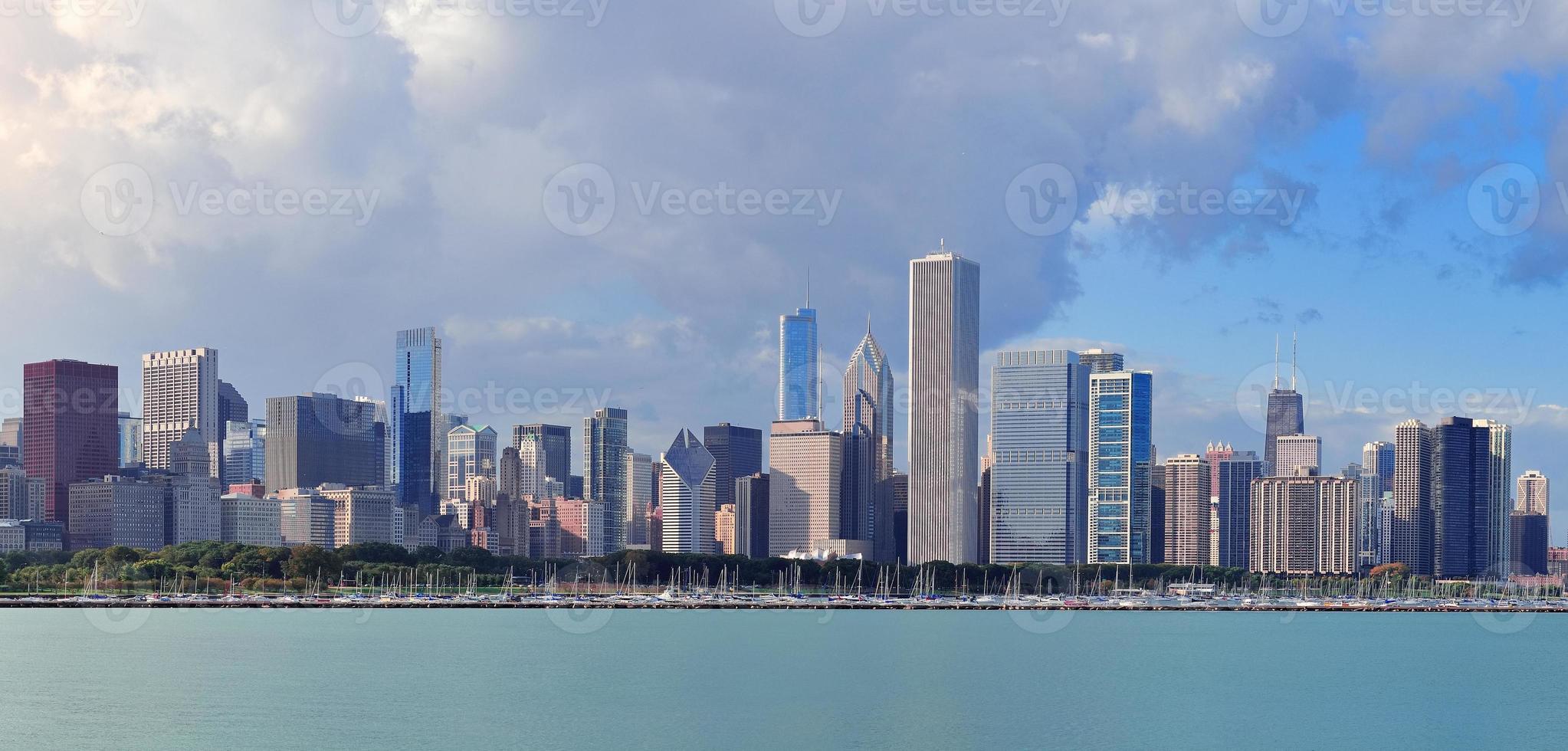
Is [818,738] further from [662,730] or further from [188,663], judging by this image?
[188,663]

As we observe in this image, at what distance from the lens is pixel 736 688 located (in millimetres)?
93125

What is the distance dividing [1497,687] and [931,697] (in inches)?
1456

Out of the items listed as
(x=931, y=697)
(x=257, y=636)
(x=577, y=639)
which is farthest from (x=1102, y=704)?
(x=257, y=636)

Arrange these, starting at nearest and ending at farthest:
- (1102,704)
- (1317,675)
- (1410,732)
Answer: (1410,732), (1102,704), (1317,675)

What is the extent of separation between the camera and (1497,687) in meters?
107

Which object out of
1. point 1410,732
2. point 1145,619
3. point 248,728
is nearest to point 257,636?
point 248,728

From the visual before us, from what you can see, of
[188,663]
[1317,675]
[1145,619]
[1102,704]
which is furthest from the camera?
[1145,619]

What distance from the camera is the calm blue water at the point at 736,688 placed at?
246ft

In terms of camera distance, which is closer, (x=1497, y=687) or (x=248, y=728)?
(x=248, y=728)

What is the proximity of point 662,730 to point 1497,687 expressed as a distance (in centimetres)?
5461

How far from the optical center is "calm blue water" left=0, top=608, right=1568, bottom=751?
75.1 meters

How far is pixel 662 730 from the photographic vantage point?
3000 inches

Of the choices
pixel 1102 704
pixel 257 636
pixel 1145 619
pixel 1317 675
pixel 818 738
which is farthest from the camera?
pixel 1145 619

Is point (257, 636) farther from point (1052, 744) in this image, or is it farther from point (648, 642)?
point (1052, 744)
